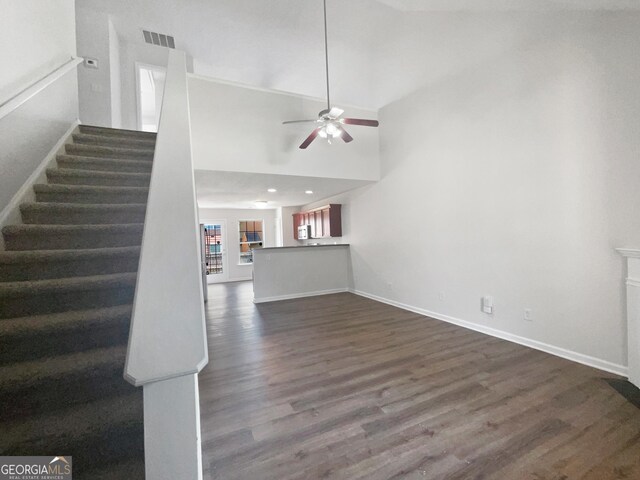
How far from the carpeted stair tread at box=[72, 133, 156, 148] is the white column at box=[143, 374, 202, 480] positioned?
10.8 ft

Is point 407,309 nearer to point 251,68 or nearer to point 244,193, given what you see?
point 244,193

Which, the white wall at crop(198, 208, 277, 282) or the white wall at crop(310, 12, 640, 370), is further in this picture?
the white wall at crop(198, 208, 277, 282)

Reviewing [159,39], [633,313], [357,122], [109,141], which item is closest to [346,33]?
[357,122]

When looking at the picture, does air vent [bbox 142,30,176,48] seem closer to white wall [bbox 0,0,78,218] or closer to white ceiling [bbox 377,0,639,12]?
white wall [bbox 0,0,78,218]

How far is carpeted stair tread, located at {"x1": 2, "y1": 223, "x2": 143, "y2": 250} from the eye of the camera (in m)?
1.71

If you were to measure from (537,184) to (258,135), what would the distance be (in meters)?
3.75

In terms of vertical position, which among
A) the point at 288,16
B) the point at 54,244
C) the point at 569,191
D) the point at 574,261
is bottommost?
the point at 574,261

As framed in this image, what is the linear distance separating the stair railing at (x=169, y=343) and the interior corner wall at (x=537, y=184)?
3395 millimetres

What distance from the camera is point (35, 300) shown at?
1.43 m

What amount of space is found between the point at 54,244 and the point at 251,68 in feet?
14.6

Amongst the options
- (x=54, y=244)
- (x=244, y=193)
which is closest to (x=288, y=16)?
(x=244, y=193)

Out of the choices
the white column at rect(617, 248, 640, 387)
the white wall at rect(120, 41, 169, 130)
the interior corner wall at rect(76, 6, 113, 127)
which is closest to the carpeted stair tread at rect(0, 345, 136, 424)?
the white column at rect(617, 248, 640, 387)

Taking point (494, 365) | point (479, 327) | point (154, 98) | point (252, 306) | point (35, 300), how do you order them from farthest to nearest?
point (154, 98) → point (252, 306) → point (479, 327) → point (494, 365) → point (35, 300)

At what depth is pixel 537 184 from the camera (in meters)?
2.80
